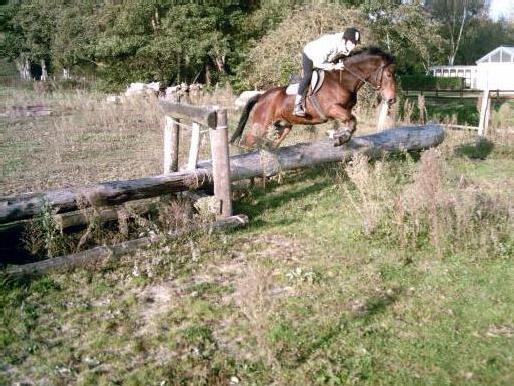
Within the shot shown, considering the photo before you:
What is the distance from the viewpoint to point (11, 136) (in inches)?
546

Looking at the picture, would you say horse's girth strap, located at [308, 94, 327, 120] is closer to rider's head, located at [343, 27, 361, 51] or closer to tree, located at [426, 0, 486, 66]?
rider's head, located at [343, 27, 361, 51]

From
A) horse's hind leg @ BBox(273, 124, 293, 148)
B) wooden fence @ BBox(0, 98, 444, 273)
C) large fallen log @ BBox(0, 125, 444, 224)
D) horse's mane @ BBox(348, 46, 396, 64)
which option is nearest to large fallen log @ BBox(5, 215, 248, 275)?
wooden fence @ BBox(0, 98, 444, 273)

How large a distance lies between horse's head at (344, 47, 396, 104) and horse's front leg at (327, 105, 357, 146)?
604 mm

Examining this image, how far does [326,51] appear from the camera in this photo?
806 centimetres

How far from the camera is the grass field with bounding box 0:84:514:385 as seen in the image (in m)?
3.60

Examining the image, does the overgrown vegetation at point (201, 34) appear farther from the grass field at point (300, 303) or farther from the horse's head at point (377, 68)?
the grass field at point (300, 303)

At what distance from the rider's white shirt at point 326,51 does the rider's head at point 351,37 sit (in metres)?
0.14

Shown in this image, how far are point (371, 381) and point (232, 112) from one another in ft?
52.1

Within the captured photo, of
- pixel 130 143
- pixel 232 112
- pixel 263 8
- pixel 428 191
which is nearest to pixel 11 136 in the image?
pixel 130 143

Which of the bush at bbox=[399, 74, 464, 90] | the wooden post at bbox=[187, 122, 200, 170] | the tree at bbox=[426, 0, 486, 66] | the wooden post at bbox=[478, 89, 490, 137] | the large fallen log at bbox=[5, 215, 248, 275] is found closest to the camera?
the large fallen log at bbox=[5, 215, 248, 275]

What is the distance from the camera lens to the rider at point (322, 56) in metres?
7.90

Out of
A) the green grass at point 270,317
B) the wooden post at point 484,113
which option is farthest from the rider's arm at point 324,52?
the wooden post at point 484,113

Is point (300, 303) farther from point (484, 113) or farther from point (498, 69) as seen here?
point (498, 69)

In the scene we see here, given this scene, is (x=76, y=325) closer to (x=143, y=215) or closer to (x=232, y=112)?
(x=143, y=215)
